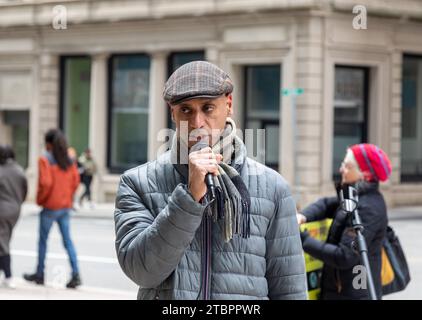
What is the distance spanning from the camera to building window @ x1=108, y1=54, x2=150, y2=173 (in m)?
26.9

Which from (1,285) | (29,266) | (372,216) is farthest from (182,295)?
(29,266)

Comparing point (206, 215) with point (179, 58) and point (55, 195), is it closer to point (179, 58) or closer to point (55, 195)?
point (55, 195)

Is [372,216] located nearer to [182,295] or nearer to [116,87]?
[182,295]

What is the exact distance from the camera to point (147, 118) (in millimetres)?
26891

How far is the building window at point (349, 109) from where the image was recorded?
24.8 meters

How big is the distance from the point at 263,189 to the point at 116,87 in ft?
80.4

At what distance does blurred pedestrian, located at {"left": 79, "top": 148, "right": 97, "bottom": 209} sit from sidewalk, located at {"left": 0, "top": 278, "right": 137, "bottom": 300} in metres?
14.3

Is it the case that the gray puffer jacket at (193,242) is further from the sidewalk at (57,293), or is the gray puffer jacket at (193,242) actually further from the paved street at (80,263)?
the paved street at (80,263)

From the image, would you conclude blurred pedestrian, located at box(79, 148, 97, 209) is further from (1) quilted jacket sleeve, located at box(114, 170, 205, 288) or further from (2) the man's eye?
(2) the man's eye

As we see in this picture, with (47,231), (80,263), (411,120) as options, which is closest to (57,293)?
(47,231)

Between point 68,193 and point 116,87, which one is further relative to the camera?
point 116,87

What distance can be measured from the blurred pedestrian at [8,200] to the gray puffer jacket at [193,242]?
24.2ft

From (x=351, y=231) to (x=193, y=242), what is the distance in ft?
8.50

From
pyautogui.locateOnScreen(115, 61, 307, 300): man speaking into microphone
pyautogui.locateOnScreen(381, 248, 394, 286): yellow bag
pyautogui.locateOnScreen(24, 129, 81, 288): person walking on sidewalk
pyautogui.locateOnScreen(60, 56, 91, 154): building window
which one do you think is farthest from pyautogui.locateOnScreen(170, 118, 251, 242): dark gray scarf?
pyautogui.locateOnScreen(60, 56, 91, 154): building window
